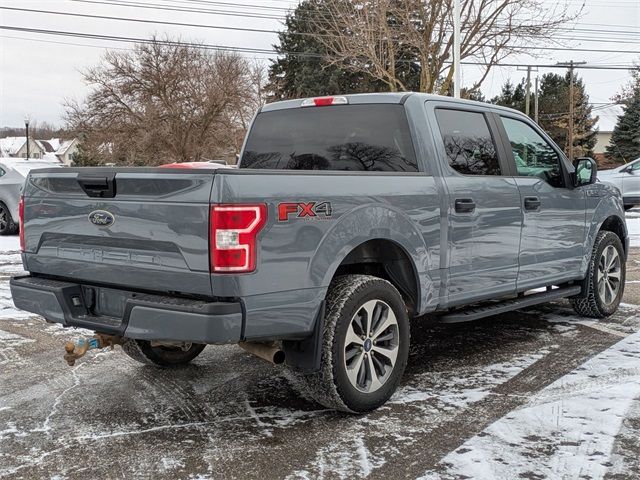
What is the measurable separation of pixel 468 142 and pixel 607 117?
8208 centimetres

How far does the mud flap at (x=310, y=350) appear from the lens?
3.78m

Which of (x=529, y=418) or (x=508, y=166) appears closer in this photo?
(x=529, y=418)

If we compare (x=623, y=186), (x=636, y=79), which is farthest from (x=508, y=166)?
(x=636, y=79)

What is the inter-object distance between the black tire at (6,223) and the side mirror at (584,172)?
11.7 m

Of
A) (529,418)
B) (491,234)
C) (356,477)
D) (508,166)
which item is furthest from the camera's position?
(508,166)

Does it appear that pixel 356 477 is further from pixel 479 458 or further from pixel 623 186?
pixel 623 186

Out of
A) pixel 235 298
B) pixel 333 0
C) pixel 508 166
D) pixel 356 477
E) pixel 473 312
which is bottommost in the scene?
pixel 356 477

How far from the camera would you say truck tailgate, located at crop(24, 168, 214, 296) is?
3406mm

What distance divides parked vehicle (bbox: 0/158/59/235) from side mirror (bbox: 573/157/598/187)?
1085cm

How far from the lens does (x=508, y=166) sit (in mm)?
5309

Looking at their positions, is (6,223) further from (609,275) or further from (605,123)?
(605,123)

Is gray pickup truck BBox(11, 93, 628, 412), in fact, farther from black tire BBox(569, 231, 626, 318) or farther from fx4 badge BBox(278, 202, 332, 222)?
black tire BBox(569, 231, 626, 318)

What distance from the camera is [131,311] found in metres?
3.55

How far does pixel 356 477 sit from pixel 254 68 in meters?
42.3
